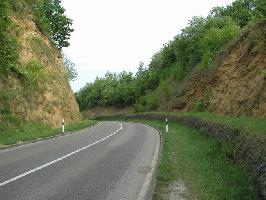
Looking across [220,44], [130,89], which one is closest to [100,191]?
[220,44]

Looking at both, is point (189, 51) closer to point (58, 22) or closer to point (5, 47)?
point (58, 22)

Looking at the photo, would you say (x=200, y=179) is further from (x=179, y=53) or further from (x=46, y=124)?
(x=179, y=53)

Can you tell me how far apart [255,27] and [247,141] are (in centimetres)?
2758

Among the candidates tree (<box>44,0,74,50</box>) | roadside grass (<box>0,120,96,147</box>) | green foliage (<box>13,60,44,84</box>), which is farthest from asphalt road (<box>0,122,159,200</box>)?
tree (<box>44,0,74,50</box>)

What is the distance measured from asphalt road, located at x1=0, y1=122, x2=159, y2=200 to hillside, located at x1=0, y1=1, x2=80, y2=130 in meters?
10.3

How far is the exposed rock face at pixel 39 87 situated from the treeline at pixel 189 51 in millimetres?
17855

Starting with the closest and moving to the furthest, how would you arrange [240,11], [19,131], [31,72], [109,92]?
[19,131], [31,72], [240,11], [109,92]

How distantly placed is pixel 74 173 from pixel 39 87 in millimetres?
24686

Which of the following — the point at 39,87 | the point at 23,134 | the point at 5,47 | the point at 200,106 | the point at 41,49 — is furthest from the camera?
the point at 200,106

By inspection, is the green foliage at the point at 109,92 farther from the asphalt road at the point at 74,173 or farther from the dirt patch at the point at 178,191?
the dirt patch at the point at 178,191

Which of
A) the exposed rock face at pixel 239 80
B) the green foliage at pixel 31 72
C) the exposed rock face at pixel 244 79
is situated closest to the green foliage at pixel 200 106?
the exposed rock face at pixel 239 80

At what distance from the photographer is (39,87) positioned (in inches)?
1432

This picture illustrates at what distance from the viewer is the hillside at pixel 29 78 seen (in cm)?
2961

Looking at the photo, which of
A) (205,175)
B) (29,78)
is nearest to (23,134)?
(29,78)
